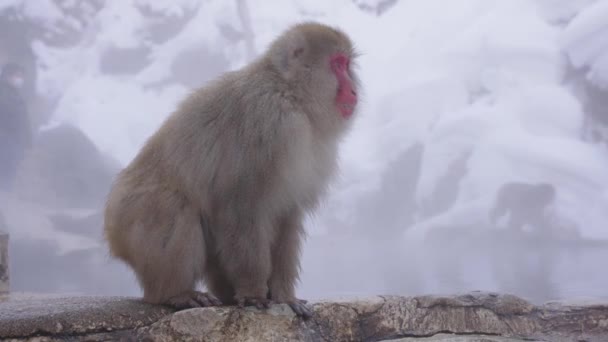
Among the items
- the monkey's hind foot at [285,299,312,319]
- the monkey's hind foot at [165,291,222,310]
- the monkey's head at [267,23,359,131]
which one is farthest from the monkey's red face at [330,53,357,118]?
the monkey's hind foot at [165,291,222,310]

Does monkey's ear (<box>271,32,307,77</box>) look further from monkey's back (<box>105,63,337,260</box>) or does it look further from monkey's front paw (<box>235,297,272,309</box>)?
monkey's front paw (<box>235,297,272,309</box>)

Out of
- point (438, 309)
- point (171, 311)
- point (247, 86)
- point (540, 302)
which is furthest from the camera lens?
point (540, 302)

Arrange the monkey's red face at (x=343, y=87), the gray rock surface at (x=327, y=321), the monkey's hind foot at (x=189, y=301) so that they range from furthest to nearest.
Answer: the monkey's red face at (x=343, y=87) → the monkey's hind foot at (x=189, y=301) → the gray rock surface at (x=327, y=321)

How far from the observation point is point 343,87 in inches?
86.4

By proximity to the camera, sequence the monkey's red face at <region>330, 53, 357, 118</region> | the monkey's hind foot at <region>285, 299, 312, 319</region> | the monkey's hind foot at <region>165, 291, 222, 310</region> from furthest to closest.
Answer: the monkey's red face at <region>330, 53, 357, 118</region>, the monkey's hind foot at <region>285, 299, 312, 319</region>, the monkey's hind foot at <region>165, 291, 222, 310</region>

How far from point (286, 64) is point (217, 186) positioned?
537mm

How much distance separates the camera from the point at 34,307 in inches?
78.7

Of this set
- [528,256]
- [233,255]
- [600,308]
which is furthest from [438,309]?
[528,256]

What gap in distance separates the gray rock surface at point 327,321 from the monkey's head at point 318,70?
728mm

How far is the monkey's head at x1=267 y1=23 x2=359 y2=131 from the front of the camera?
2.15 m

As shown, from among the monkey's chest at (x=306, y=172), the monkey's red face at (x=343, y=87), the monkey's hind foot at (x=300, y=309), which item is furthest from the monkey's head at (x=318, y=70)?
the monkey's hind foot at (x=300, y=309)

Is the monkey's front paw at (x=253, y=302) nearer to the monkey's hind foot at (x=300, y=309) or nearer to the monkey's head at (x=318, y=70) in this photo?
the monkey's hind foot at (x=300, y=309)

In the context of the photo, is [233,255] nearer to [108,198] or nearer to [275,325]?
[275,325]

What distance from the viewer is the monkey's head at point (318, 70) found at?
215cm
